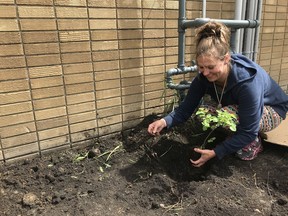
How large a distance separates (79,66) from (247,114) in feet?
4.53

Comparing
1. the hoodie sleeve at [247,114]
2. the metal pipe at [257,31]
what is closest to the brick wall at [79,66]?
the metal pipe at [257,31]

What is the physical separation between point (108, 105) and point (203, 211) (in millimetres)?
1265

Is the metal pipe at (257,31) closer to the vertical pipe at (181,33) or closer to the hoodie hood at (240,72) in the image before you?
the vertical pipe at (181,33)

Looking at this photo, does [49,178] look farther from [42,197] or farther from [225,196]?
[225,196]

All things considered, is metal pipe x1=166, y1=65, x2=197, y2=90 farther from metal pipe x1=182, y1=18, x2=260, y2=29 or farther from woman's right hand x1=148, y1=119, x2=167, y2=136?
woman's right hand x1=148, y1=119, x2=167, y2=136

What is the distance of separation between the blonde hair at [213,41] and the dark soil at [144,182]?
0.91 m

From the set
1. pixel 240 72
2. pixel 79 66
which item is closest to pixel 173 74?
pixel 240 72

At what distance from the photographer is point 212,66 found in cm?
186

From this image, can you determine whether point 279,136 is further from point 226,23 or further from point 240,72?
point 226,23

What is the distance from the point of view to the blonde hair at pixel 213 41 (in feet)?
5.94

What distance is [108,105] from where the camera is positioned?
2.55 meters

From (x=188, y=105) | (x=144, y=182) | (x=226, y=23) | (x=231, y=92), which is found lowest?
(x=144, y=182)

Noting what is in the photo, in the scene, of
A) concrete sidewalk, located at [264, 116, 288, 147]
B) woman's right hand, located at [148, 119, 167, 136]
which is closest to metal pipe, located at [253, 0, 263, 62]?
concrete sidewalk, located at [264, 116, 288, 147]

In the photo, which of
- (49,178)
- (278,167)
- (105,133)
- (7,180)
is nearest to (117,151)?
(105,133)
